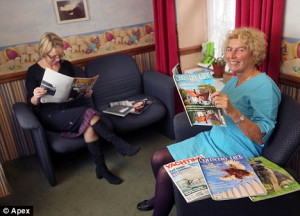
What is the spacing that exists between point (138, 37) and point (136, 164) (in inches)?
53.0

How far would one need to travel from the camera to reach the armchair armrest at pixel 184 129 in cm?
196

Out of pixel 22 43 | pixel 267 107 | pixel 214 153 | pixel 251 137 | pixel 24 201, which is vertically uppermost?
pixel 22 43

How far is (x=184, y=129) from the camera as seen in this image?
6.42ft

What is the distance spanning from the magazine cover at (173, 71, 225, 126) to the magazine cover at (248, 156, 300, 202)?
281 millimetres

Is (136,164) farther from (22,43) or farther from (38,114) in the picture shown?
(22,43)

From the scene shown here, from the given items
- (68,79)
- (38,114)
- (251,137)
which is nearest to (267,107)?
(251,137)

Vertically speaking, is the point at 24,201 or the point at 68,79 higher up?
the point at 68,79

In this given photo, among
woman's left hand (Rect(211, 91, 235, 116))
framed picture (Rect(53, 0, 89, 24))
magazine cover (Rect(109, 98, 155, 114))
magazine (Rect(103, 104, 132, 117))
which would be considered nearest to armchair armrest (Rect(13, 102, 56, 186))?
magazine (Rect(103, 104, 132, 117))

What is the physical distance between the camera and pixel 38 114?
2.38 m

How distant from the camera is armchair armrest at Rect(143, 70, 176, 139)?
269 cm

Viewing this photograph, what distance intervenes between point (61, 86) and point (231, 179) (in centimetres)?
134

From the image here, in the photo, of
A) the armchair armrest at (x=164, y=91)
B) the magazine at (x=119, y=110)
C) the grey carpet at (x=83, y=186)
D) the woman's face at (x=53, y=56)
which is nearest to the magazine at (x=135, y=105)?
the magazine at (x=119, y=110)

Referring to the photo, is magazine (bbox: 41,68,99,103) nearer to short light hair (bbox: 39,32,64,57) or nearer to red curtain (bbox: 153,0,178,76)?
short light hair (bbox: 39,32,64,57)

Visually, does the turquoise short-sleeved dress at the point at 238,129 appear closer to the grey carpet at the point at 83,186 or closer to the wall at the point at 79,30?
the grey carpet at the point at 83,186
